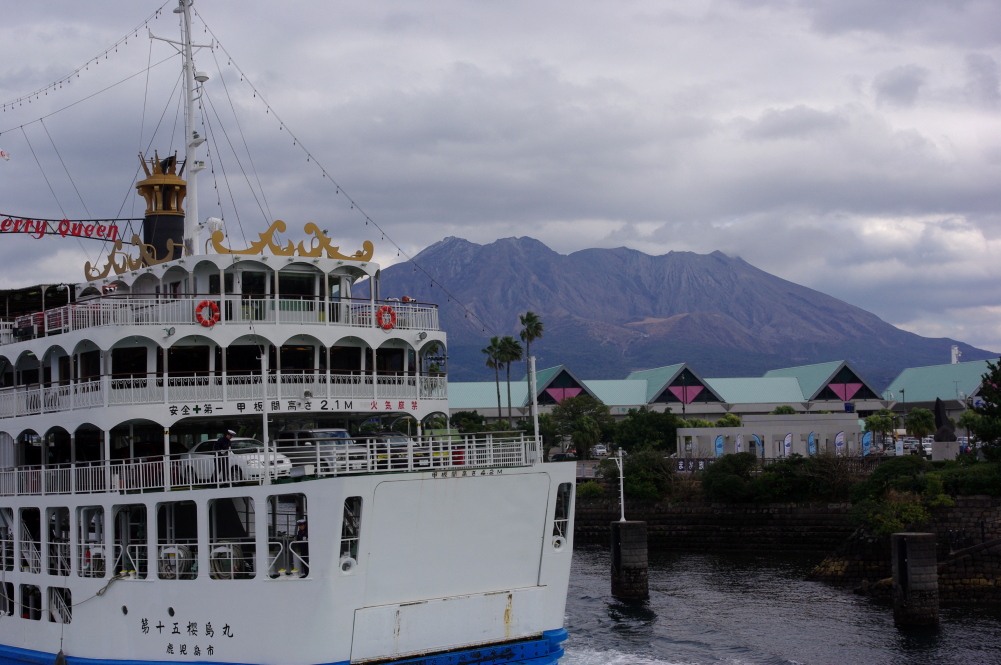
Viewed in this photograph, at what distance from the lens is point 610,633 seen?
3541 cm

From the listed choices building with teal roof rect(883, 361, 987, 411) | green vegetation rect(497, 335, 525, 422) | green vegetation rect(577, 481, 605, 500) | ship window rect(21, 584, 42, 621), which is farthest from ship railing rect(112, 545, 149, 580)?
building with teal roof rect(883, 361, 987, 411)

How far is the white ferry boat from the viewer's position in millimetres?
22000

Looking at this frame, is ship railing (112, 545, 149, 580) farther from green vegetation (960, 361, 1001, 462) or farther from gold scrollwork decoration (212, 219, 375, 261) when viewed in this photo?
green vegetation (960, 361, 1001, 462)

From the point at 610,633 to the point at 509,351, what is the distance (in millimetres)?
52657

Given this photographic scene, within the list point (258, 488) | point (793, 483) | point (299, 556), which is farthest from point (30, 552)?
point (793, 483)

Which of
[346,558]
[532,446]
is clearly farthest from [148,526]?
[532,446]

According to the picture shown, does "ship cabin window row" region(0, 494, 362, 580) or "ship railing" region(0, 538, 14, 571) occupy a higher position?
"ship cabin window row" region(0, 494, 362, 580)

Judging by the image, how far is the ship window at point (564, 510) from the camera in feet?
81.5

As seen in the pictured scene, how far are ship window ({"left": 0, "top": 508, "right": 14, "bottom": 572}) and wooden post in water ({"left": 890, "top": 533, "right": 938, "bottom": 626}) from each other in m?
27.6

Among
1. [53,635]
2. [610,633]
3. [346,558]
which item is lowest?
[610,633]

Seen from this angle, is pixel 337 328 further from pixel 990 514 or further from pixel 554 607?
pixel 990 514

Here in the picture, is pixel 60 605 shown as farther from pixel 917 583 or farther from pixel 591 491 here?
pixel 591 491

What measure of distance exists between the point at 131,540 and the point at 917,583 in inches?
987

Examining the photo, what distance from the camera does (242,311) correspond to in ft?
88.3
